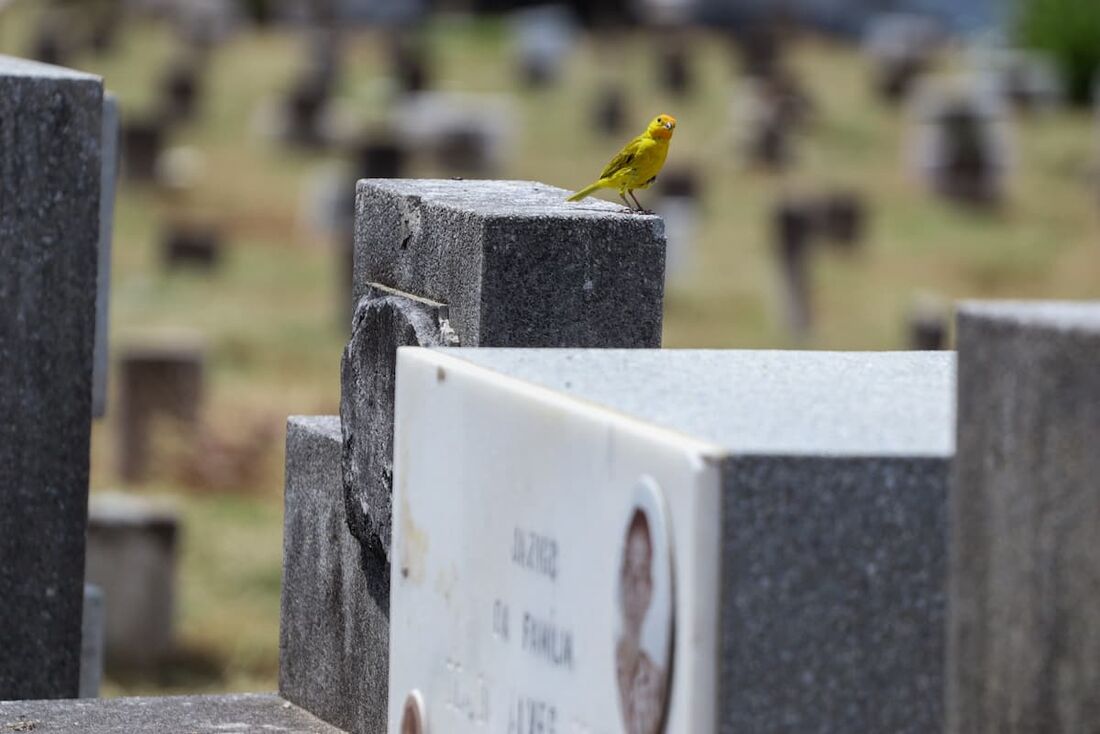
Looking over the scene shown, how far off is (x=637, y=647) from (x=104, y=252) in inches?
115

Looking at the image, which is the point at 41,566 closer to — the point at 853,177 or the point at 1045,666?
the point at 1045,666

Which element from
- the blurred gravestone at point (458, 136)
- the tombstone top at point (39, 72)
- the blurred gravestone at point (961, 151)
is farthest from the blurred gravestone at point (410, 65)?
the tombstone top at point (39, 72)

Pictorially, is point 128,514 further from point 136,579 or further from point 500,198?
point 500,198

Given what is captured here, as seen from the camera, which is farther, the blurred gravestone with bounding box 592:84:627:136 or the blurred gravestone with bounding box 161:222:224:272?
the blurred gravestone with bounding box 592:84:627:136

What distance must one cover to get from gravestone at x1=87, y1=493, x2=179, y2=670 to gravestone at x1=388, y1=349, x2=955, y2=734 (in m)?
6.36

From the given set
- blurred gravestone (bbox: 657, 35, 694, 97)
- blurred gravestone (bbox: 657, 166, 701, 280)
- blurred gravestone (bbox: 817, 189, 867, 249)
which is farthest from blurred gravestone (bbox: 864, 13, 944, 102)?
blurred gravestone (bbox: 817, 189, 867, 249)

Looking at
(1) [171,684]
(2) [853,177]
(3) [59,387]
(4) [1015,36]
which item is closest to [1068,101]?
(4) [1015,36]

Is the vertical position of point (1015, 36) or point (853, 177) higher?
point (1015, 36)

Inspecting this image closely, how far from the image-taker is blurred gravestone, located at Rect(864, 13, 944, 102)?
107 feet

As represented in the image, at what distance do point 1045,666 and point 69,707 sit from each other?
2.55 metres

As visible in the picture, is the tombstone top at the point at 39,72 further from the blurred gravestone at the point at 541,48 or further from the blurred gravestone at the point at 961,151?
the blurred gravestone at the point at 541,48

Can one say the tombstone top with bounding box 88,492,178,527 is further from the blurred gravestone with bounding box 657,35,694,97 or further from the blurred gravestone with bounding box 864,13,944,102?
the blurred gravestone with bounding box 864,13,944,102

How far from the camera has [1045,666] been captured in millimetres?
2320

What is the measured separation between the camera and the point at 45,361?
4.97 m
